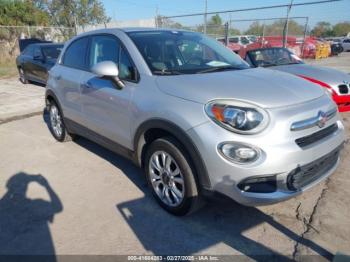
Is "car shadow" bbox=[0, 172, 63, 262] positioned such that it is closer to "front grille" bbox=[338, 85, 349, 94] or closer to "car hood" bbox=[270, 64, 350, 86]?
"car hood" bbox=[270, 64, 350, 86]

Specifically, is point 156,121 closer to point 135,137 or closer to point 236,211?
point 135,137

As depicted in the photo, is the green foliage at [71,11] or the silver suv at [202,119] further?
the green foliage at [71,11]

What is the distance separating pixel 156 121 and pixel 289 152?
1.21 m

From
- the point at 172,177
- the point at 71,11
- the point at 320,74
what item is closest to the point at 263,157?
the point at 172,177

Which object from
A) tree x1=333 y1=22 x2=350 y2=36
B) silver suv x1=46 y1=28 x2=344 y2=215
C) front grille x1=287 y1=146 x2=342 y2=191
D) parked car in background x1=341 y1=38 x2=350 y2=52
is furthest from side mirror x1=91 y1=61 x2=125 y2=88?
tree x1=333 y1=22 x2=350 y2=36

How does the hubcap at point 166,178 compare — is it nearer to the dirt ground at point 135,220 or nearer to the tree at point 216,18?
the dirt ground at point 135,220

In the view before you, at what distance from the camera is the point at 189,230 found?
304cm

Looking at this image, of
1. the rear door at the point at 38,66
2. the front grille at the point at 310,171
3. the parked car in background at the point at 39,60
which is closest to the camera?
the front grille at the point at 310,171

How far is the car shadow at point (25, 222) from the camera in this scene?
2801 mm

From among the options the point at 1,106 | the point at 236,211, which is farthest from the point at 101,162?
the point at 1,106

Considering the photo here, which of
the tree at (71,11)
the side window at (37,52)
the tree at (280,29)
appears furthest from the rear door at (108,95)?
the tree at (71,11)

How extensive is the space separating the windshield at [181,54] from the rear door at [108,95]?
25 cm

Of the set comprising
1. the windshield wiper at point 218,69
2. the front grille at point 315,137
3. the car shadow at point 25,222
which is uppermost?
the windshield wiper at point 218,69

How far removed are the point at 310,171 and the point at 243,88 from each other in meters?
0.91
